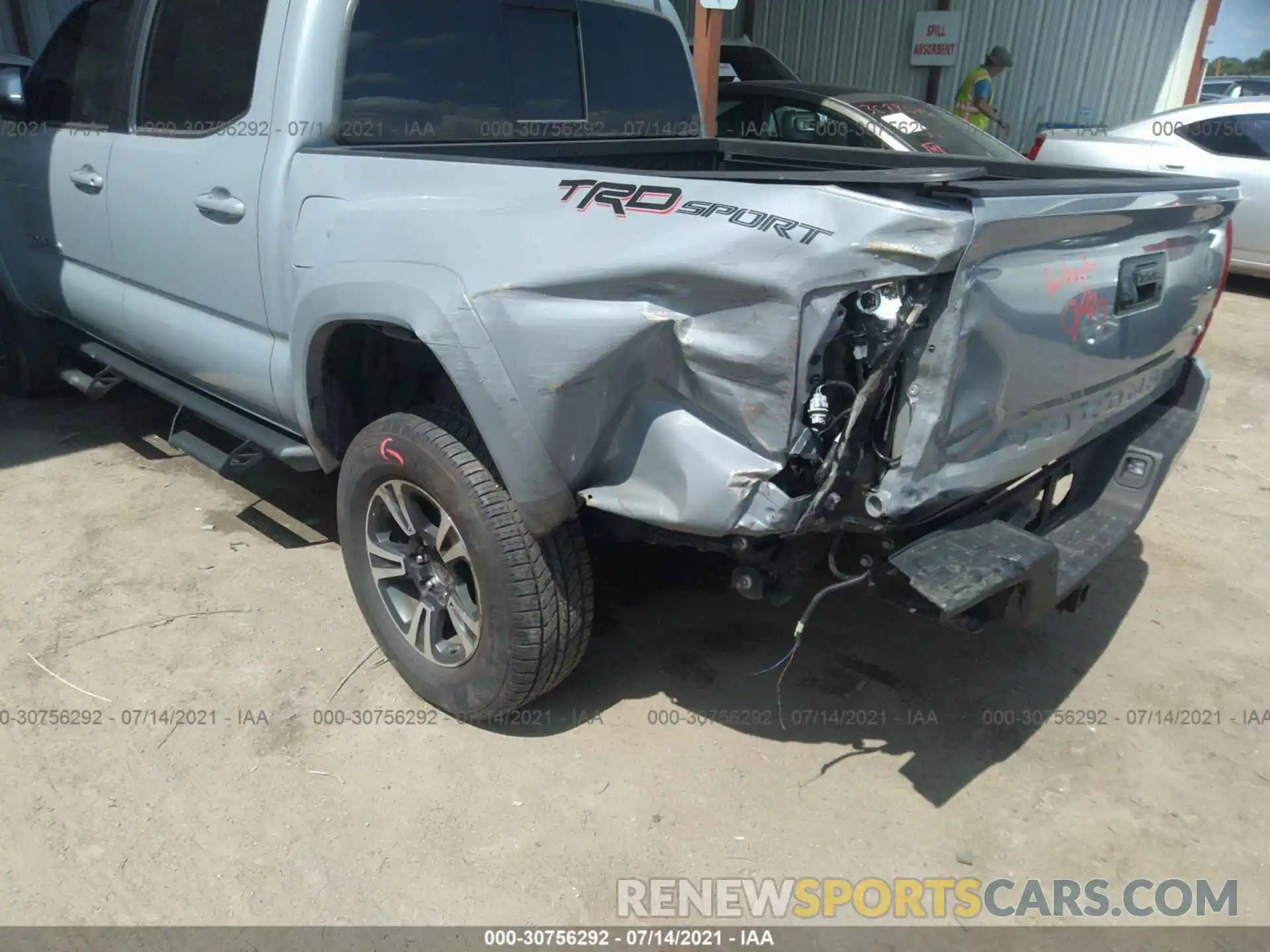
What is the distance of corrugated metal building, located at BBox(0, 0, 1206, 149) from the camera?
13203 millimetres

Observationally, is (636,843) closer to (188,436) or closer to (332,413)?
(332,413)

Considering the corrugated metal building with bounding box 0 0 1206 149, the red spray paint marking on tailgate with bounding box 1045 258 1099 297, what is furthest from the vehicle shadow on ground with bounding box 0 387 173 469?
the corrugated metal building with bounding box 0 0 1206 149

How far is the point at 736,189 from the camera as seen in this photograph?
1.98 meters

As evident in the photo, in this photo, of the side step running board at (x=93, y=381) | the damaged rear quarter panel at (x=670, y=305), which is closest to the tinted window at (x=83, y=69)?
the side step running board at (x=93, y=381)

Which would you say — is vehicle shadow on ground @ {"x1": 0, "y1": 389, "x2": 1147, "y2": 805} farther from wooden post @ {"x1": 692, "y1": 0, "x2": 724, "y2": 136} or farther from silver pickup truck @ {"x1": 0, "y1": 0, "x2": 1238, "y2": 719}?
wooden post @ {"x1": 692, "y1": 0, "x2": 724, "y2": 136}

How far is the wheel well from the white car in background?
7.29 meters

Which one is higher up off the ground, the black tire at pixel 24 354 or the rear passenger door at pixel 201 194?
the rear passenger door at pixel 201 194

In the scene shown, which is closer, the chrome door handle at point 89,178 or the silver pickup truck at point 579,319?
the silver pickup truck at point 579,319

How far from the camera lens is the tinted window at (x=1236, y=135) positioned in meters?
8.22

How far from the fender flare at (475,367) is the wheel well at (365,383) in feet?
1.14

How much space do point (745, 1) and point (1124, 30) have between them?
5659 mm

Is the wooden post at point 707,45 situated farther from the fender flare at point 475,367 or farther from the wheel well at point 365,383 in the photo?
the fender flare at point 475,367

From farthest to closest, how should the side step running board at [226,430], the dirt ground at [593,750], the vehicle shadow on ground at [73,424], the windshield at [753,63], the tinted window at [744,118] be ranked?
the windshield at [753,63]
the tinted window at [744,118]
the vehicle shadow on ground at [73,424]
the side step running board at [226,430]
the dirt ground at [593,750]

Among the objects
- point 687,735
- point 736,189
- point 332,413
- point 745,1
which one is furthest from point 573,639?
point 745,1
